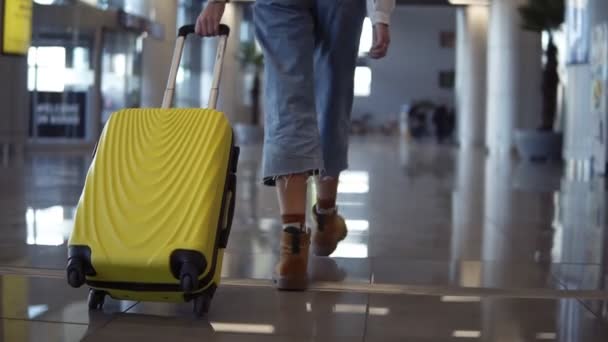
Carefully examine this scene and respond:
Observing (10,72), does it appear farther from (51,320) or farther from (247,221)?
(51,320)

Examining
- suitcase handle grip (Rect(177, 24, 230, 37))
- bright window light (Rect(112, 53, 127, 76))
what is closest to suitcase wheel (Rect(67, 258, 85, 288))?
suitcase handle grip (Rect(177, 24, 230, 37))

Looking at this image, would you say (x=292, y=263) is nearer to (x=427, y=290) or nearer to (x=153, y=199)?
(x=427, y=290)

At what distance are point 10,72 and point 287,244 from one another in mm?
12719

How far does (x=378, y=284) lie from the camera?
2.73 metres

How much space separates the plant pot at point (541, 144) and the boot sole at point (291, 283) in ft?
37.7

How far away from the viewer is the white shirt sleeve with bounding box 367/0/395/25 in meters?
2.75

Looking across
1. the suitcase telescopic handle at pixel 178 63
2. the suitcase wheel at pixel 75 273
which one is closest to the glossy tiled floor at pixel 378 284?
the suitcase wheel at pixel 75 273

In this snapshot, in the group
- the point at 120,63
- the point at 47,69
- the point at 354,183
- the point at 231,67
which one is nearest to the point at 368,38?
the point at 354,183

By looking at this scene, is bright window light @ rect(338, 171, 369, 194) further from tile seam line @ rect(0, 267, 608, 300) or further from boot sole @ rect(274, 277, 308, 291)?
boot sole @ rect(274, 277, 308, 291)

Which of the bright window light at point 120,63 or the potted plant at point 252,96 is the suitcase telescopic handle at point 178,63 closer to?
the bright window light at point 120,63

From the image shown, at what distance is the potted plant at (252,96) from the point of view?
81.7ft

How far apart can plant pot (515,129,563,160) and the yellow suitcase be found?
38.4 feet

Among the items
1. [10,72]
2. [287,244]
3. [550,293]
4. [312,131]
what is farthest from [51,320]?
[10,72]

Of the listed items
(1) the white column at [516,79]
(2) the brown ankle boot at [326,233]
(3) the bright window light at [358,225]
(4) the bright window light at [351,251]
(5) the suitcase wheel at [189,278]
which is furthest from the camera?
(1) the white column at [516,79]
